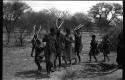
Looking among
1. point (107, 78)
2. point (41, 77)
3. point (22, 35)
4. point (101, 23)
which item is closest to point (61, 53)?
point (41, 77)

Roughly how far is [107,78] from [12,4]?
20.3 meters

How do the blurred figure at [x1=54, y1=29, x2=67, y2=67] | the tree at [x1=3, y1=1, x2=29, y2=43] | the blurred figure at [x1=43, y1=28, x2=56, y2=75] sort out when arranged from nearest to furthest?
the blurred figure at [x1=43, y1=28, x2=56, y2=75] → the blurred figure at [x1=54, y1=29, x2=67, y2=67] → the tree at [x1=3, y1=1, x2=29, y2=43]

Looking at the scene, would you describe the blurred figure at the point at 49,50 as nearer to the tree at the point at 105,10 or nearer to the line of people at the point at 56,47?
the line of people at the point at 56,47

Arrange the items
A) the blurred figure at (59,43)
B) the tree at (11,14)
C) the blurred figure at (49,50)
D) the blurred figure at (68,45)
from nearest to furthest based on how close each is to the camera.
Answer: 1. the blurred figure at (49,50)
2. the blurred figure at (59,43)
3. the blurred figure at (68,45)
4. the tree at (11,14)

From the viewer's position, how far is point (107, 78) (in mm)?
7508

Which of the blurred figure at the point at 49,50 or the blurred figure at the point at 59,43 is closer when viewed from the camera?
the blurred figure at the point at 49,50

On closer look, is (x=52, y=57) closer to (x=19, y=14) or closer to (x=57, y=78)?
(x=57, y=78)

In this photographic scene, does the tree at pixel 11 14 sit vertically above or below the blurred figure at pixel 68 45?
above

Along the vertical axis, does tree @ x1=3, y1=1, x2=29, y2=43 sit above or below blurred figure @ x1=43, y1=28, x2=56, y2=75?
above

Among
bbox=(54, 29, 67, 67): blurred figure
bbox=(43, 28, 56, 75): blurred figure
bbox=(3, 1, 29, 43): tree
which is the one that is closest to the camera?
bbox=(43, 28, 56, 75): blurred figure

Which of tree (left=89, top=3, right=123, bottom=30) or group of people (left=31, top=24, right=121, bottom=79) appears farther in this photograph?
tree (left=89, top=3, right=123, bottom=30)

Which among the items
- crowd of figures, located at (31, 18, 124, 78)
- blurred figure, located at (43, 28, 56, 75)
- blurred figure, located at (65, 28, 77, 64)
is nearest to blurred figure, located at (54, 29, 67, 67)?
crowd of figures, located at (31, 18, 124, 78)

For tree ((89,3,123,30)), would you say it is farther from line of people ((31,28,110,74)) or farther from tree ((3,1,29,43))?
line of people ((31,28,110,74))

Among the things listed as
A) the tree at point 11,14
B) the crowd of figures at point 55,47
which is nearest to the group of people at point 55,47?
the crowd of figures at point 55,47
